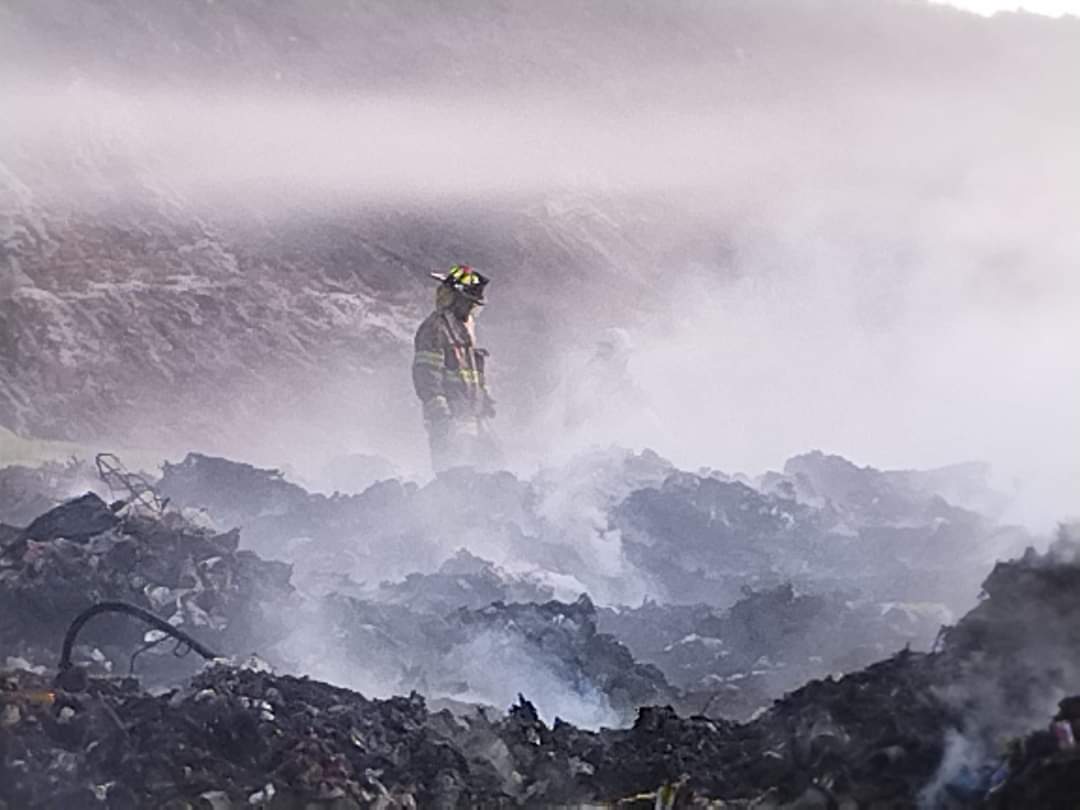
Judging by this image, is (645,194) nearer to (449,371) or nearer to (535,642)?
(449,371)

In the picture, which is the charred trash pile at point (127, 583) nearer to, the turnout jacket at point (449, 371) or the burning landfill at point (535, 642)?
the burning landfill at point (535, 642)

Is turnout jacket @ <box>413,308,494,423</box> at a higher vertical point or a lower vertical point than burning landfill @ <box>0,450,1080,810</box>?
higher

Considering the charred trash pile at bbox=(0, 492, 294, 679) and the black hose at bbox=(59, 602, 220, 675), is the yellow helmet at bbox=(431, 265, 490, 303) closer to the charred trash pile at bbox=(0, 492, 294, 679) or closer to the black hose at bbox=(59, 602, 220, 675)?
the charred trash pile at bbox=(0, 492, 294, 679)

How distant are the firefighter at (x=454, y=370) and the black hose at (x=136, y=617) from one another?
1811mm

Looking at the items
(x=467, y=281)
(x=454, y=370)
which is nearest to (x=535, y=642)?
(x=454, y=370)

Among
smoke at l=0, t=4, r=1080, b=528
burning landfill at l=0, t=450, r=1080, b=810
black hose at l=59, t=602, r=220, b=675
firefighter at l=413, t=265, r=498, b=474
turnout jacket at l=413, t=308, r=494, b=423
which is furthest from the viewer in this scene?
turnout jacket at l=413, t=308, r=494, b=423

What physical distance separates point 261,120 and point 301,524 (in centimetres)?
247

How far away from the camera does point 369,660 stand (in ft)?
27.8

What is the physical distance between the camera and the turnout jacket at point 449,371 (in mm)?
9680

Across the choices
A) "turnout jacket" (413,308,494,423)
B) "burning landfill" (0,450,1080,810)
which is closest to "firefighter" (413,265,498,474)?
"turnout jacket" (413,308,494,423)

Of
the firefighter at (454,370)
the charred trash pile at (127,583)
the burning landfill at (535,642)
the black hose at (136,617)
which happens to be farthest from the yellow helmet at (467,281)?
the black hose at (136,617)

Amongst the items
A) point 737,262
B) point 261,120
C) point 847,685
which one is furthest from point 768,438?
point 261,120

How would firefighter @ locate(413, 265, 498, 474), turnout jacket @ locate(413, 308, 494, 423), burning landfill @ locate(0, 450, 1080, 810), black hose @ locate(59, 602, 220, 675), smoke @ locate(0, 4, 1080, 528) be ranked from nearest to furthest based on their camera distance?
burning landfill @ locate(0, 450, 1080, 810) → black hose @ locate(59, 602, 220, 675) → smoke @ locate(0, 4, 1080, 528) → firefighter @ locate(413, 265, 498, 474) → turnout jacket @ locate(413, 308, 494, 423)

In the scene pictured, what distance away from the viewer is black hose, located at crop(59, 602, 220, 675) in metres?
8.38
